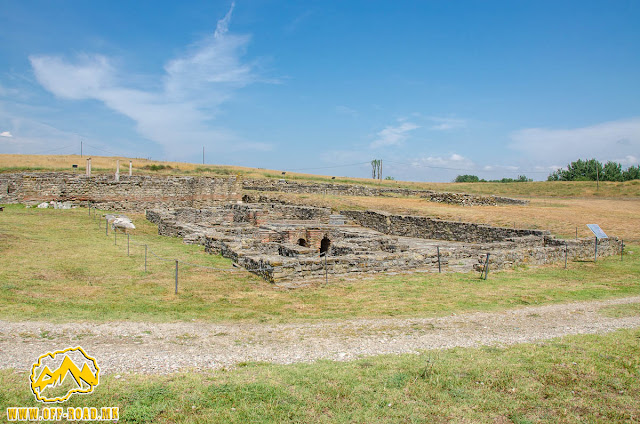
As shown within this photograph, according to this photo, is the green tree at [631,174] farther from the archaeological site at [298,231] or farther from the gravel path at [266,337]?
the gravel path at [266,337]

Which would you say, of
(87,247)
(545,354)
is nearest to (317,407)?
(545,354)

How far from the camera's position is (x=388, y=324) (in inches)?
A: 328

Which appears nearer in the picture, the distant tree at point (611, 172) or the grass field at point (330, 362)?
the grass field at point (330, 362)

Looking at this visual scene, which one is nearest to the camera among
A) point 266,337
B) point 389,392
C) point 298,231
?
point 389,392

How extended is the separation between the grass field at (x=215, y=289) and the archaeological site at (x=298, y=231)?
644mm

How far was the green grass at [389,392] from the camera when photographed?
4.49 meters

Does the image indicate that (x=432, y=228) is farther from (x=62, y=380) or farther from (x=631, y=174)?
(x=631, y=174)

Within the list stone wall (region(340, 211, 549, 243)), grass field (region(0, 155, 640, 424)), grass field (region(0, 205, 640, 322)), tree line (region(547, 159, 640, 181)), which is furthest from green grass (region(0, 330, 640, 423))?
tree line (region(547, 159, 640, 181))

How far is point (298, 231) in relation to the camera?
1970cm

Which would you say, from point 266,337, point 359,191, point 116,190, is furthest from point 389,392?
point 359,191

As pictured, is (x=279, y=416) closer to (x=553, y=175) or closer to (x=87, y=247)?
(x=87, y=247)

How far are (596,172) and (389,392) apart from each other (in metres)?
91.9

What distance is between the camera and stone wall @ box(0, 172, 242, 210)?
90.0ft

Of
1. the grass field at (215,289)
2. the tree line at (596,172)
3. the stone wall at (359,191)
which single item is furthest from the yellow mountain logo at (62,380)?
the tree line at (596,172)
